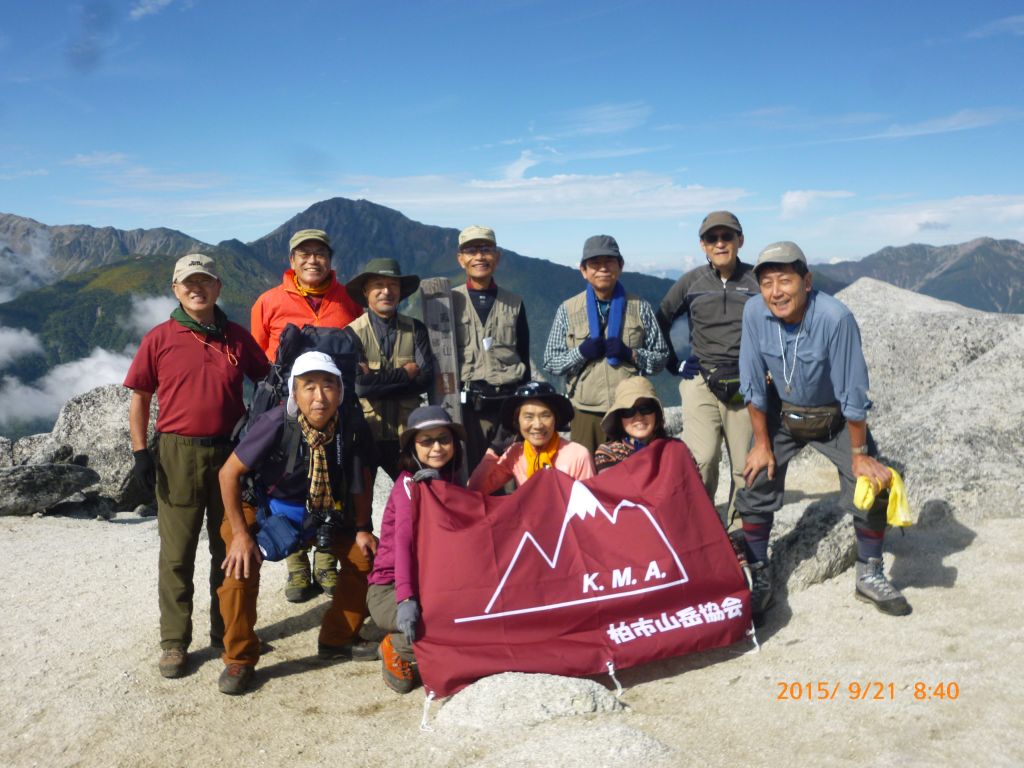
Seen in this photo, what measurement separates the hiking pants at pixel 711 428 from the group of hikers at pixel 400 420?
0.8 inches

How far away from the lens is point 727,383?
7004 mm

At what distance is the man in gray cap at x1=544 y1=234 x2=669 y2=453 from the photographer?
7172 millimetres

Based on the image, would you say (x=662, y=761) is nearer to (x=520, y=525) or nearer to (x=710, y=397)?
(x=520, y=525)

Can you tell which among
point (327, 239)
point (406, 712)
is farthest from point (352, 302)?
point (406, 712)

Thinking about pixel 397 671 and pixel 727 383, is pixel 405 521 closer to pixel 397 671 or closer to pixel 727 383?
pixel 397 671

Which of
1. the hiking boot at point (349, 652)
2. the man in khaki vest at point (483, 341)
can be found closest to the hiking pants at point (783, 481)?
the man in khaki vest at point (483, 341)

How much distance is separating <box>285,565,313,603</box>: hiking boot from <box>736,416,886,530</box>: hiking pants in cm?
464

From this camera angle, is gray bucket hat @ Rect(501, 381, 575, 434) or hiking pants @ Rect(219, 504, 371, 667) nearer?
hiking pants @ Rect(219, 504, 371, 667)

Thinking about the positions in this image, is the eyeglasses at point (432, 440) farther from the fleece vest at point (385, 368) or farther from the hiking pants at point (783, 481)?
the hiking pants at point (783, 481)

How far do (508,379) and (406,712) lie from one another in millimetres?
3365

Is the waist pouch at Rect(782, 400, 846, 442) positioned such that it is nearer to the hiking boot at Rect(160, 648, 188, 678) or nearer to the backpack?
the backpack

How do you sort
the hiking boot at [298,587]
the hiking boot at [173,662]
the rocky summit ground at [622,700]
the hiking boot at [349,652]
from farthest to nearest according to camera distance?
the hiking boot at [298,587] → the hiking boot at [349,652] → the hiking boot at [173,662] → the rocky summit ground at [622,700]

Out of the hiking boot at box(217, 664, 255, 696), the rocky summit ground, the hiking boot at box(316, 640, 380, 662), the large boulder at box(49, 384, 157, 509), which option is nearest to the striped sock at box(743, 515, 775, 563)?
the rocky summit ground
